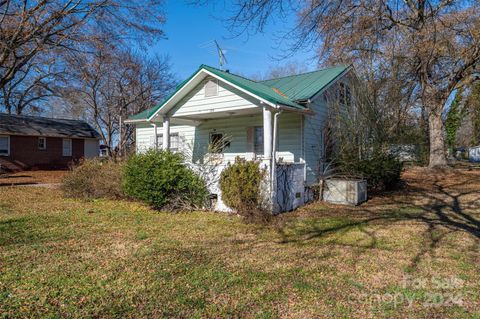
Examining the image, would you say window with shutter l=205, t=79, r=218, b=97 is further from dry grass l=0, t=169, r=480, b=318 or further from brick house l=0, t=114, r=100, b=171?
brick house l=0, t=114, r=100, b=171

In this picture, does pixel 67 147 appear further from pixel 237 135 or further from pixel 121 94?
pixel 237 135

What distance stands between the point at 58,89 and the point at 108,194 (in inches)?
727

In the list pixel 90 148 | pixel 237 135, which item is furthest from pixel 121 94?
pixel 237 135

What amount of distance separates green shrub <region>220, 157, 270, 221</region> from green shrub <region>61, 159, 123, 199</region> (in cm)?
432

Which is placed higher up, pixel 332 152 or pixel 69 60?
pixel 69 60

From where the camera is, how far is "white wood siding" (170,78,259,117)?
9.62m

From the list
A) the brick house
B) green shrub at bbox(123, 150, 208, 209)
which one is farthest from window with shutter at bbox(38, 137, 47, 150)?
green shrub at bbox(123, 150, 208, 209)

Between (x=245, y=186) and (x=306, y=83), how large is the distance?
6154mm

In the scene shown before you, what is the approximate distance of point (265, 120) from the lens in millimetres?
8922

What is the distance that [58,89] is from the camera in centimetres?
2498

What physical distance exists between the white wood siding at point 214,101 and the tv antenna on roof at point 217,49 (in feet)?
5.42

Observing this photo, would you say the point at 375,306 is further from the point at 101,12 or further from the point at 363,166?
the point at 101,12

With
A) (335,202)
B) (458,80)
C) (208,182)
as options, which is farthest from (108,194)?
(458,80)

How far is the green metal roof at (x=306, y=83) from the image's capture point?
36.1ft
